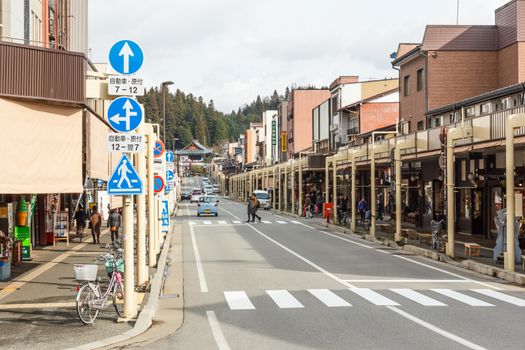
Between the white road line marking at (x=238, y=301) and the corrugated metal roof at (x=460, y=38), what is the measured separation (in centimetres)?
2827

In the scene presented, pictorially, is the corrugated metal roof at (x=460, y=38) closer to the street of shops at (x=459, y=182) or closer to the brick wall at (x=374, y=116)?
the street of shops at (x=459, y=182)

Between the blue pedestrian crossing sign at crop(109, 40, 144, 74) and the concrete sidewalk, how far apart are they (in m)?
4.46

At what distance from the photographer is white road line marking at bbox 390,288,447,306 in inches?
526

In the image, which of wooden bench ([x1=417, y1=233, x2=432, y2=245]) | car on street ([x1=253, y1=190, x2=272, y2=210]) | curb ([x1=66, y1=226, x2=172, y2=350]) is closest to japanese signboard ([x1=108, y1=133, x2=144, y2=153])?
curb ([x1=66, y1=226, x2=172, y2=350])

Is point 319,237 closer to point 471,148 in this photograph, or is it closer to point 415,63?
point 471,148

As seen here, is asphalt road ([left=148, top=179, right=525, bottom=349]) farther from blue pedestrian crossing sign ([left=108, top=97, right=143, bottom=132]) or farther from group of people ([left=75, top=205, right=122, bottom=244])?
group of people ([left=75, top=205, right=122, bottom=244])

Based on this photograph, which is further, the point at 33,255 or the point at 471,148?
the point at 33,255

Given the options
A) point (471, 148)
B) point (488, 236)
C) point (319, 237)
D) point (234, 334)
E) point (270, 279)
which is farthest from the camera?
point (319, 237)

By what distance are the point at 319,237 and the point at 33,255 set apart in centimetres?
1428

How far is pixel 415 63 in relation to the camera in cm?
4150

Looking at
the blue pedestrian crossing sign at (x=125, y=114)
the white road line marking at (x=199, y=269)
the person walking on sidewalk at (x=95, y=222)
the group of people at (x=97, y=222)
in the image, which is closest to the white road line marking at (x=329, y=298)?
the white road line marking at (x=199, y=269)

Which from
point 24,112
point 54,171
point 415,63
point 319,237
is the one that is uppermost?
point 415,63

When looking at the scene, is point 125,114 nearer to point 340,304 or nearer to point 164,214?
point 340,304

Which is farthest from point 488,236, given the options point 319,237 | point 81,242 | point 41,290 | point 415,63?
point 41,290
